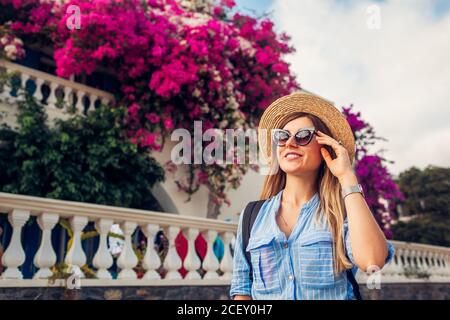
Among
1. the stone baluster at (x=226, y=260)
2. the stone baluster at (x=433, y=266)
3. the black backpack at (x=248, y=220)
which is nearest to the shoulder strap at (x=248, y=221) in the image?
the black backpack at (x=248, y=220)

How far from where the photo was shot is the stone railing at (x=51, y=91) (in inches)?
233

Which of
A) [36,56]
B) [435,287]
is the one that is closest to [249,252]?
[36,56]

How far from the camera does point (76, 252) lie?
3844 mm

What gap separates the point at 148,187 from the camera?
6.56m

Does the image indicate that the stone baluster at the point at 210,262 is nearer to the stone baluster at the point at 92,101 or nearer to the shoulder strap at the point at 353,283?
the stone baluster at the point at 92,101

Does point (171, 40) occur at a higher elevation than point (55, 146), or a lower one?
higher

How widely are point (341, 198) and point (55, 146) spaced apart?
A: 5.05 m

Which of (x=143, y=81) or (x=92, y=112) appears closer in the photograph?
(x=92, y=112)

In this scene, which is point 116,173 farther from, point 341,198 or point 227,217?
point 341,198

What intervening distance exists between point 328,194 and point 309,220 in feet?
0.43

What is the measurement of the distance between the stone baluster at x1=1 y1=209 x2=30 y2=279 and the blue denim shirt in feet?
8.88

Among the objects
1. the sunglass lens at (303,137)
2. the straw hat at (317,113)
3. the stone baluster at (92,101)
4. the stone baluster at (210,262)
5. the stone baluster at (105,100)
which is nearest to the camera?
the sunglass lens at (303,137)

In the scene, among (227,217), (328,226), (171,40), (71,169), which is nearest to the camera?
(328,226)
